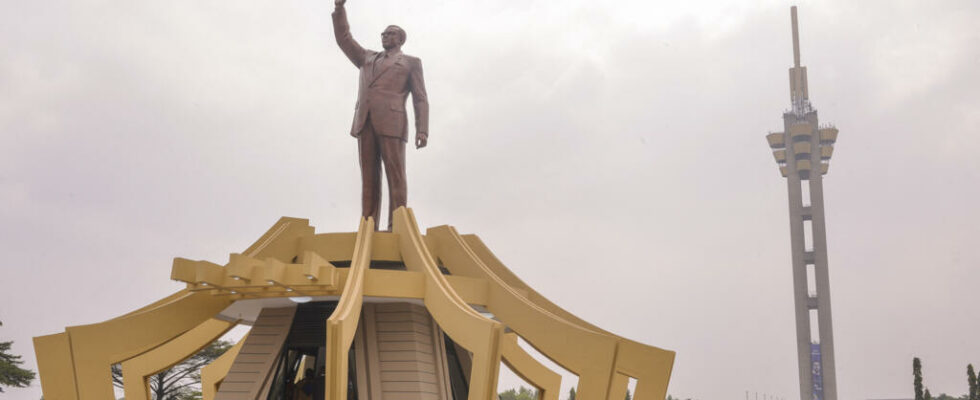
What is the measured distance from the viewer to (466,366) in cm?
1375

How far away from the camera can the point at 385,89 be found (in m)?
14.3

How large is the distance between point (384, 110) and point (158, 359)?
6.03 metres

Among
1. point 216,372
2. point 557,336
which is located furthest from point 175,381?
point 557,336

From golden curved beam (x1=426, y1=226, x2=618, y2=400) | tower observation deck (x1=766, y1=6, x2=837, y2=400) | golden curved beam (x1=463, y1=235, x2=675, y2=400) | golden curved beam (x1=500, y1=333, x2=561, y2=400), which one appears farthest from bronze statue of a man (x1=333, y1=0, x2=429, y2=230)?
tower observation deck (x1=766, y1=6, x2=837, y2=400)

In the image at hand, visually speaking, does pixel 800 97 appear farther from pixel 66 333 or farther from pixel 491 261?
pixel 66 333

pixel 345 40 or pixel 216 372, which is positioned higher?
pixel 345 40

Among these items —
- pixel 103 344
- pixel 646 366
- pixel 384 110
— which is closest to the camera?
pixel 646 366

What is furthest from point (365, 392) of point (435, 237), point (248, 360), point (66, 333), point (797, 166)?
point (797, 166)

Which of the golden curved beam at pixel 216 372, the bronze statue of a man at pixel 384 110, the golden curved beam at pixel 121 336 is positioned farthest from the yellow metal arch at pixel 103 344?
the golden curved beam at pixel 216 372

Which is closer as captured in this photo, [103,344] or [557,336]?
[557,336]

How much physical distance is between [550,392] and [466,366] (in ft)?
5.53

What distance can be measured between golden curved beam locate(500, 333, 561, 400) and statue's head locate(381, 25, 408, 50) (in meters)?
5.48

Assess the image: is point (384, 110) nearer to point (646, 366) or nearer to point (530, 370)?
point (530, 370)

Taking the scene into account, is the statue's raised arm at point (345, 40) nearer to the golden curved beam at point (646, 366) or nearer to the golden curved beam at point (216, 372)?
the golden curved beam at point (216, 372)
